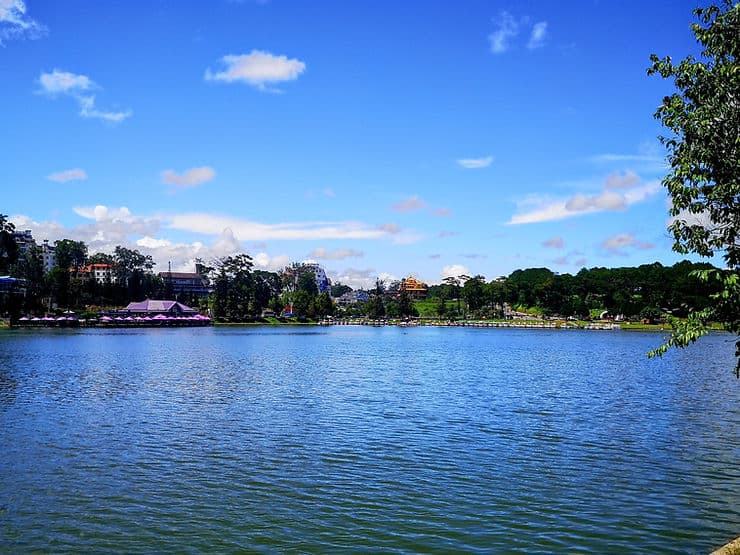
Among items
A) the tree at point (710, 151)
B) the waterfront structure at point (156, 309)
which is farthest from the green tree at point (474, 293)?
the tree at point (710, 151)

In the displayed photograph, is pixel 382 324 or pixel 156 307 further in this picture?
pixel 382 324

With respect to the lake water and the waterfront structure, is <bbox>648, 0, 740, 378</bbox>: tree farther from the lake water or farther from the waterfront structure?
the waterfront structure

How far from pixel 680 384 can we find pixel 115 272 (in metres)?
183

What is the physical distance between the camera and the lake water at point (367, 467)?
42.7 ft

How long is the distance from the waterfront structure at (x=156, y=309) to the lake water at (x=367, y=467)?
123m

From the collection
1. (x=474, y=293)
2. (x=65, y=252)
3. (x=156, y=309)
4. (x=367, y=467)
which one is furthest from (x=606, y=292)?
(x=367, y=467)

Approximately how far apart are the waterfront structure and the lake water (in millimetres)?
123440

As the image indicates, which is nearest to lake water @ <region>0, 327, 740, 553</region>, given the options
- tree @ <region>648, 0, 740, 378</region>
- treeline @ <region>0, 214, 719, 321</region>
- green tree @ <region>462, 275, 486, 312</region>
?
tree @ <region>648, 0, 740, 378</region>

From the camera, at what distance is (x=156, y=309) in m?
160

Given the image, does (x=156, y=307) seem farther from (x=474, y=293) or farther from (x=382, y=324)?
(x=474, y=293)

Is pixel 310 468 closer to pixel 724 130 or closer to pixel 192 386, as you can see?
pixel 724 130

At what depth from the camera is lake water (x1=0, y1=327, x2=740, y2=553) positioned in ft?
42.7

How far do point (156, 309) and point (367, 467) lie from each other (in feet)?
499

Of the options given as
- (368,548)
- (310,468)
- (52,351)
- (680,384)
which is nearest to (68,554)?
(368,548)
